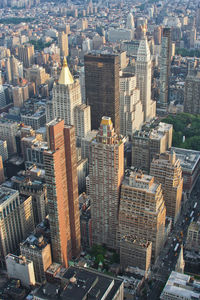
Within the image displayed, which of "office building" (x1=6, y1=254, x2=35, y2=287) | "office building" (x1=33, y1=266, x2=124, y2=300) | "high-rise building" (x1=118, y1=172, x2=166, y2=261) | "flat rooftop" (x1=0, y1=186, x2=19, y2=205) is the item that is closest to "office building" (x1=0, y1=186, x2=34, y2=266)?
"flat rooftop" (x1=0, y1=186, x2=19, y2=205)

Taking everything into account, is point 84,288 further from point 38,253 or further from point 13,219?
point 13,219

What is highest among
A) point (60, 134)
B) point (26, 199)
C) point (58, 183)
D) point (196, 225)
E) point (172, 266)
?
point (60, 134)

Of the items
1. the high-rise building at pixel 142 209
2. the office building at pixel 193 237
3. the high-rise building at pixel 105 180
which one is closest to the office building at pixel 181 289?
the high-rise building at pixel 142 209

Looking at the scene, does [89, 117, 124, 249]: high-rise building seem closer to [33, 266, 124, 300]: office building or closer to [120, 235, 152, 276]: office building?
[120, 235, 152, 276]: office building

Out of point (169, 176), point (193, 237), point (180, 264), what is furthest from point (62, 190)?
point (193, 237)

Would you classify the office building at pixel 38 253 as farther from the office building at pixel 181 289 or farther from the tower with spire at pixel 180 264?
the tower with spire at pixel 180 264

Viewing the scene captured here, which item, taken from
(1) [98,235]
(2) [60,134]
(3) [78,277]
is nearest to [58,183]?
(2) [60,134]

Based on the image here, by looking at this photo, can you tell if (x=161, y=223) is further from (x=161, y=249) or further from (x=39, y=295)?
(x=39, y=295)
